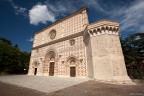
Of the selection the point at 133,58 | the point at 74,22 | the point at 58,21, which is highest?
the point at 58,21

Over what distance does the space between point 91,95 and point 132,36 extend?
17.8 meters

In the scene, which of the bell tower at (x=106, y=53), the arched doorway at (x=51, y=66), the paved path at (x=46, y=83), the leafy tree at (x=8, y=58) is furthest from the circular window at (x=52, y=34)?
the leafy tree at (x=8, y=58)

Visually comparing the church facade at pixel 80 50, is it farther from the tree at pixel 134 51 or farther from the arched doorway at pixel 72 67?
the tree at pixel 134 51

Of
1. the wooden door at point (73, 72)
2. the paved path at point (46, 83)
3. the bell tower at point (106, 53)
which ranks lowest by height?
the paved path at point (46, 83)

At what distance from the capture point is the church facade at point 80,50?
10562mm

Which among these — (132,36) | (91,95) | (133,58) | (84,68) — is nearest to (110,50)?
(84,68)

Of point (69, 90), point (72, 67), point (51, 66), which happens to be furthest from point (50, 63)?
point (69, 90)

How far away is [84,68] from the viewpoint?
13.7 meters

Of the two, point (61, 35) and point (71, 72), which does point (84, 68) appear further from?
point (61, 35)

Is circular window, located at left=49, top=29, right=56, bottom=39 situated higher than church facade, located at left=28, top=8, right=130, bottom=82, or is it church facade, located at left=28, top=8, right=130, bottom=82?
circular window, located at left=49, top=29, right=56, bottom=39

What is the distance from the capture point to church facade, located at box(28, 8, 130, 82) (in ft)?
34.7

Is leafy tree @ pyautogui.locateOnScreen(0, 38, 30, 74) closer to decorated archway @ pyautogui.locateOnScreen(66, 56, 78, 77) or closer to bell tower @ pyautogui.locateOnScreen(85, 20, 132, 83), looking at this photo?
decorated archway @ pyautogui.locateOnScreen(66, 56, 78, 77)

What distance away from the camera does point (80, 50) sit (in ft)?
48.5

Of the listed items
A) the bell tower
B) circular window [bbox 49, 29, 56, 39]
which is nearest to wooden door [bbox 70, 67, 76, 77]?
the bell tower
